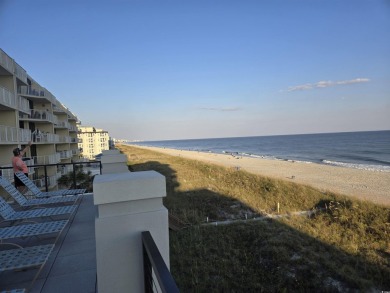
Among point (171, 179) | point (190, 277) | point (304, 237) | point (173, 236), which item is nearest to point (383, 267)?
point (304, 237)

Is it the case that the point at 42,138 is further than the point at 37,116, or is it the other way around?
the point at 37,116

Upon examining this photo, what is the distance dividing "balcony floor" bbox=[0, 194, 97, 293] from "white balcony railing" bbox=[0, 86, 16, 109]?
44.0 ft

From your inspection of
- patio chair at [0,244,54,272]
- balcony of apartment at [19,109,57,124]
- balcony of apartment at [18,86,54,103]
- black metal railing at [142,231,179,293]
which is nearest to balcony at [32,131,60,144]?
balcony of apartment at [19,109,57,124]

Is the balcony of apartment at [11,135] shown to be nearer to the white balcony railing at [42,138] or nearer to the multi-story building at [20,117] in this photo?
the multi-story building at [20,117]

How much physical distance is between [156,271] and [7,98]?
58.2ft

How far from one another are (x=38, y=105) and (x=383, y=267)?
102ft

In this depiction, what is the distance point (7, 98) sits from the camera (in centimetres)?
1547

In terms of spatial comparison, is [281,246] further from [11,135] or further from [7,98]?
[7,98]

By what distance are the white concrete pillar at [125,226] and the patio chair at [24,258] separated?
1195 mm

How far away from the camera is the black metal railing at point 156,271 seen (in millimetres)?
1211

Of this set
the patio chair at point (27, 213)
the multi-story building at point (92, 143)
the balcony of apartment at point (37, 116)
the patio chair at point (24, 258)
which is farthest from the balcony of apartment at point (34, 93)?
the multi-story building at point (92, 143)

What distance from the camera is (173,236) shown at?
8.12 m

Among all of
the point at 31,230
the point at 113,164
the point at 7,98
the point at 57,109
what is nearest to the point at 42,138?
the point at 7,98

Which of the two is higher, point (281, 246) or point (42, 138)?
point (42, 138)
